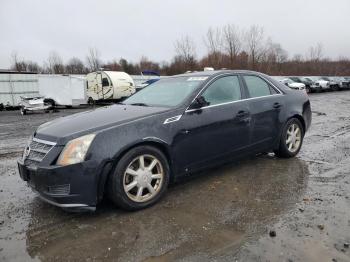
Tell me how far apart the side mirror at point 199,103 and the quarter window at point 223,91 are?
119 mm

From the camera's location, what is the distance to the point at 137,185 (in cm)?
370

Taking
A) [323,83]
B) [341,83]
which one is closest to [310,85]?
[323,83]

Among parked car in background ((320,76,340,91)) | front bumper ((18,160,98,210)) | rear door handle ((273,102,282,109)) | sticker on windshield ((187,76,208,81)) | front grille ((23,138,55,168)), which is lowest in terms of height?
parked car in background ((320,76,340,91))

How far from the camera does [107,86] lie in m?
22.7

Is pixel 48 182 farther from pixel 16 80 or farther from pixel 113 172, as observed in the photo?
pixel 16 80

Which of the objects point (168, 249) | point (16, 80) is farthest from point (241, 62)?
point (168, 249)

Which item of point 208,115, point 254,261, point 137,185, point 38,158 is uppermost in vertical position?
point 208,115

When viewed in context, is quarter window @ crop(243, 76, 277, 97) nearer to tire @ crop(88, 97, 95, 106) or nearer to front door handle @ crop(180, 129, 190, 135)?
front door handle @ crop(180, 129, 190, 135)

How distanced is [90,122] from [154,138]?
77cm

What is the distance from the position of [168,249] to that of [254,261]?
746mm

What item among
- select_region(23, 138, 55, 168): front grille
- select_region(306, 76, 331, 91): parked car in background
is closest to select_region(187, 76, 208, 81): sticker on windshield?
select_region(23, 138, 55, 168): front grille

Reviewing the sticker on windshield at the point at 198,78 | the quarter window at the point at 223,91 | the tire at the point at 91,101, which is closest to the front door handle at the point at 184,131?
the quarter window at the point at 223,91

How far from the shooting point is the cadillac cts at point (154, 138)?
Answer: 3.35m

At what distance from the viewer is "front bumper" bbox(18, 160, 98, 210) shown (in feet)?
10.7
